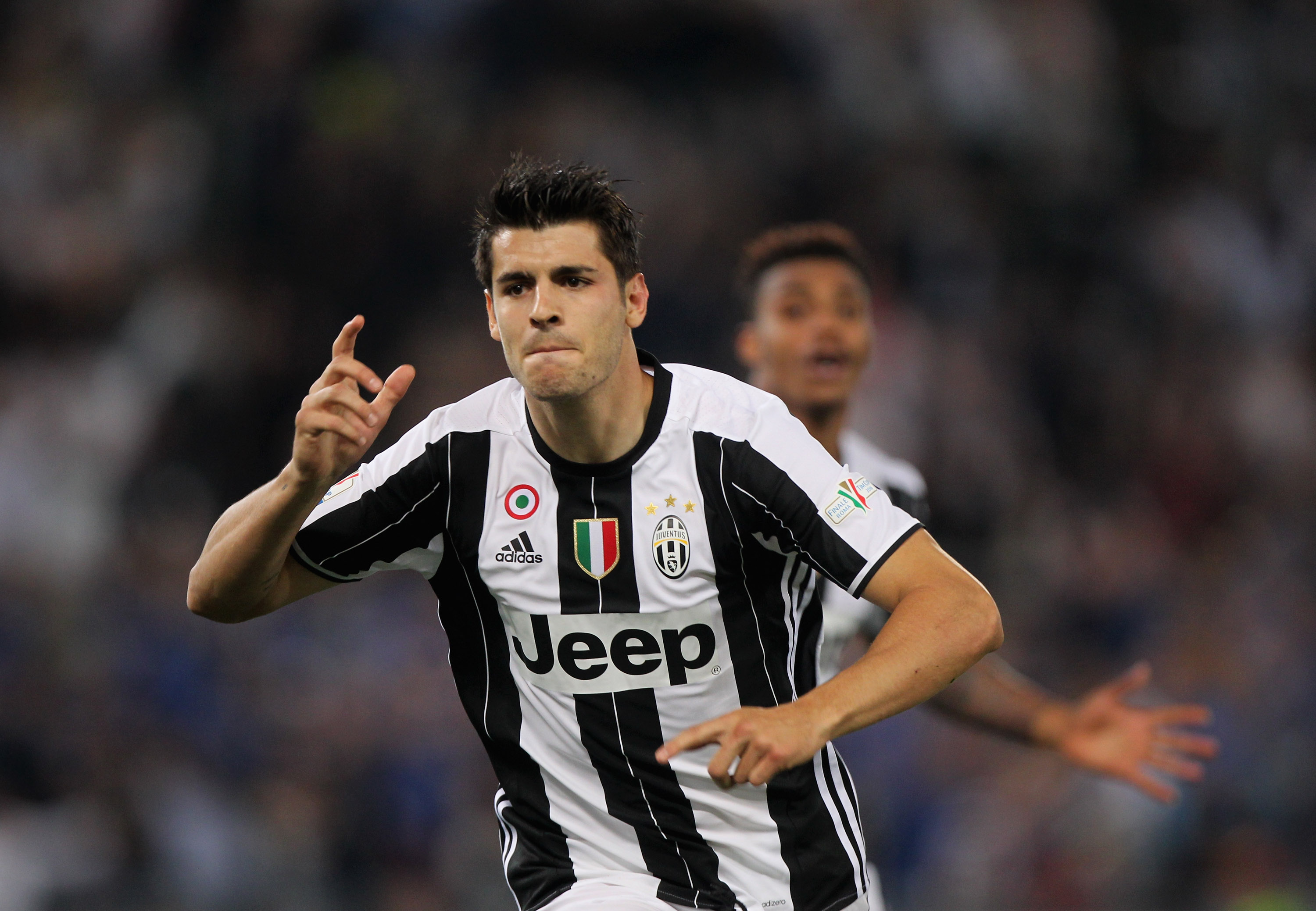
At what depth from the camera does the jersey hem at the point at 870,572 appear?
3.12 m

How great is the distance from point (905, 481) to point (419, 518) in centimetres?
206

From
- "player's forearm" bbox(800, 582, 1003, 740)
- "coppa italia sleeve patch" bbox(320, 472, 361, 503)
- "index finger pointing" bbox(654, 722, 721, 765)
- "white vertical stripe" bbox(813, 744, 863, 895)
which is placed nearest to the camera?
"index finger pointing" bbox(654, 722, 721, 765)

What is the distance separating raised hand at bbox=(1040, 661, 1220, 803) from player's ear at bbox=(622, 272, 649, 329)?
2.18 meters

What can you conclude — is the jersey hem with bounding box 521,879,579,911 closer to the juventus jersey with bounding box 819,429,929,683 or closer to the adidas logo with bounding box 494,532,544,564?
the adidas logo with bounding box 494,532,544,564

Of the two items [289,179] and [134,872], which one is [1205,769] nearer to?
[134,872]

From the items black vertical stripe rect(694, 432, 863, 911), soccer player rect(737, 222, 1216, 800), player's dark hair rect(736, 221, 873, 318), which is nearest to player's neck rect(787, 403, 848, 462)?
soccer player rect(737, 222, 1216, 800)

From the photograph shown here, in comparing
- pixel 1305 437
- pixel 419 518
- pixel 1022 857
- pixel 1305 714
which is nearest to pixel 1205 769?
pixel 1305 714

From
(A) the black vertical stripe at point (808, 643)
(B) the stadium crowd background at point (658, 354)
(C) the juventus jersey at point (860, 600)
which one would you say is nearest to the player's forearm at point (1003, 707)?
(C) the juventus jersey at point (860, 600)

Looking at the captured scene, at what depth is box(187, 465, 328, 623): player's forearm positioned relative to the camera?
124 inches

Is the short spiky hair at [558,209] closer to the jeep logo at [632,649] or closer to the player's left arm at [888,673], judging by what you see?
the jeep logo at [632,649]

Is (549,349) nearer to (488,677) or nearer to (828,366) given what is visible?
(488,677)

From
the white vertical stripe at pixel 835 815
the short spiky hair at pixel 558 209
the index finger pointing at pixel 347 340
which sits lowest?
the white vertical stripe at pixel 835 815

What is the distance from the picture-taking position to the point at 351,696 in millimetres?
7625

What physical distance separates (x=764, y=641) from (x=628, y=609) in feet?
1.07
